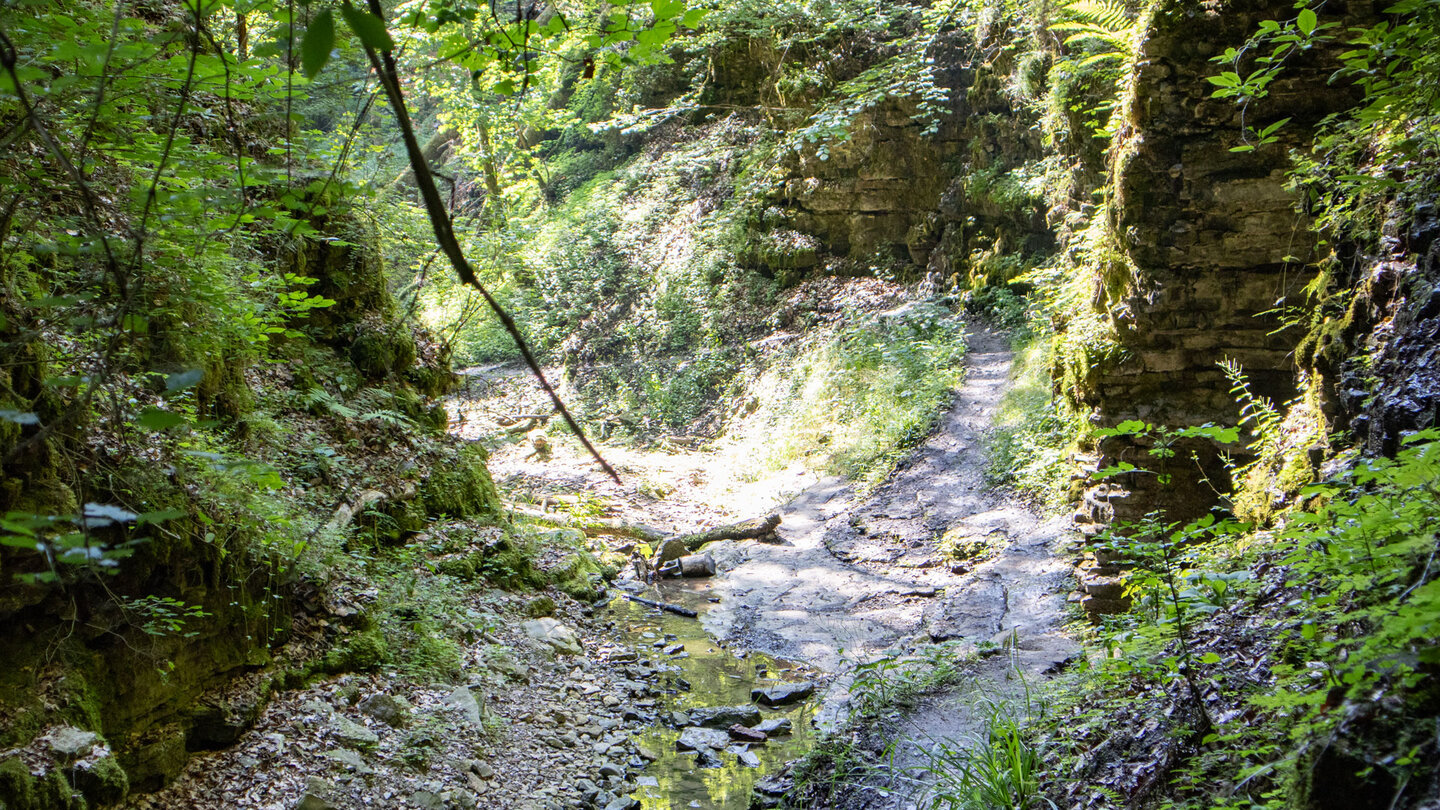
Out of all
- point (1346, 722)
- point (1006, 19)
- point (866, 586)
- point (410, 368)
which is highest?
point (1006, 19)

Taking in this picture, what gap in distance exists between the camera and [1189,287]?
554cm

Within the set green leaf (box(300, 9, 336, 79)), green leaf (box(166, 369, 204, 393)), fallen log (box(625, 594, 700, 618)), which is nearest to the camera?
green leaf (box(300, 9, 336, 79))

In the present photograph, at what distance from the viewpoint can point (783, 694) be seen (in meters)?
6.10

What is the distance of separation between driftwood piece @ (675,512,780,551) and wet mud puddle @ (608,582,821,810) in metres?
2.09

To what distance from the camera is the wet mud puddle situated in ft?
16.6

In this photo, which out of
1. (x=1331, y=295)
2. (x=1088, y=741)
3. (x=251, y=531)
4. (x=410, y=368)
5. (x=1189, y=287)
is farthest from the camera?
(x=410, y=368)

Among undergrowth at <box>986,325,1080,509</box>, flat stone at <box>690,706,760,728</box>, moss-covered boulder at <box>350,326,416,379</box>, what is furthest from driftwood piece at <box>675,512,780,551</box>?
moss-covered boulder at <box>350,326,416,379</box>

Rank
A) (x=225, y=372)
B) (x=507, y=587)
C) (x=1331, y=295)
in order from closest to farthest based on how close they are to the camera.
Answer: (x=1331, y=295) < (x=225, y=372) < (x=507, y=587)

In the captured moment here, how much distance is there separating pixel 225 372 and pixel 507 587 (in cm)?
318

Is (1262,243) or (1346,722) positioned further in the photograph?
(1262,243)

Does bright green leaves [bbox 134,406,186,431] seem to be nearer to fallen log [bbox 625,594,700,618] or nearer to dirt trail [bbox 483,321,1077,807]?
dirt trail [bbox 483,321,1077,807]

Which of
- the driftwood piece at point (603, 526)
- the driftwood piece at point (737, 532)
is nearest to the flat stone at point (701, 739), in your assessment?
the driftwood piece at point (737, 532)

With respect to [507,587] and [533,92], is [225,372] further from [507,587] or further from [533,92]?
[533,92]

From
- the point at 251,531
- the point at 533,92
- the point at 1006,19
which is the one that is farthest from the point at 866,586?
the point at 533,92
